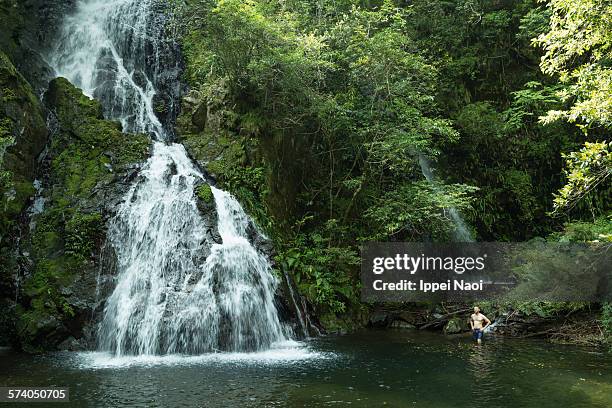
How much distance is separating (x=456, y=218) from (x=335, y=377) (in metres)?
11.4

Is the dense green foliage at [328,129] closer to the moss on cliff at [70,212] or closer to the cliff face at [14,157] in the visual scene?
the moss on cliff at [70,212]

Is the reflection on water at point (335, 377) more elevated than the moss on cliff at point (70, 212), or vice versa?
the moss on cliff at point (70, 212)

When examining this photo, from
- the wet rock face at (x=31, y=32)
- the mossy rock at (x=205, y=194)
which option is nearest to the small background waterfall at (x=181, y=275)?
the mossy rock at (x=205, y=194)

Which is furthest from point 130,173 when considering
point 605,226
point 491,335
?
point 605,226

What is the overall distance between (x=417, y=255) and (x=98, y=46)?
1287 centimetres

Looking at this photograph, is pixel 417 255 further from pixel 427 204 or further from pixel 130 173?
pixel 130 173

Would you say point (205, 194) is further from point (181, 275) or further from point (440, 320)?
point (440, 320)

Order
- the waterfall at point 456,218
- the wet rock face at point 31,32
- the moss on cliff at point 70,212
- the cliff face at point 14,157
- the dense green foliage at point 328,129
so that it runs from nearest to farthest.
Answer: the moss on cliff at point 70,212 → the cliff face at point 14,157 → the dense green foliage at point 328,129 → the wet rock face at point 31,32 → the waterfall at point 456,218

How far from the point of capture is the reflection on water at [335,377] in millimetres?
6992

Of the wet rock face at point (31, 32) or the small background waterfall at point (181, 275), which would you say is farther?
the wet rock face at point (31, 32)

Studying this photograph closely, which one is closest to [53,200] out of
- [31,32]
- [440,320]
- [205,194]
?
[205,194]

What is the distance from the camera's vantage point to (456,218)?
1839 cm

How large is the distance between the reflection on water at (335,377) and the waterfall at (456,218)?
7001 mm

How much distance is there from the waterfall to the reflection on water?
23.0 ft
